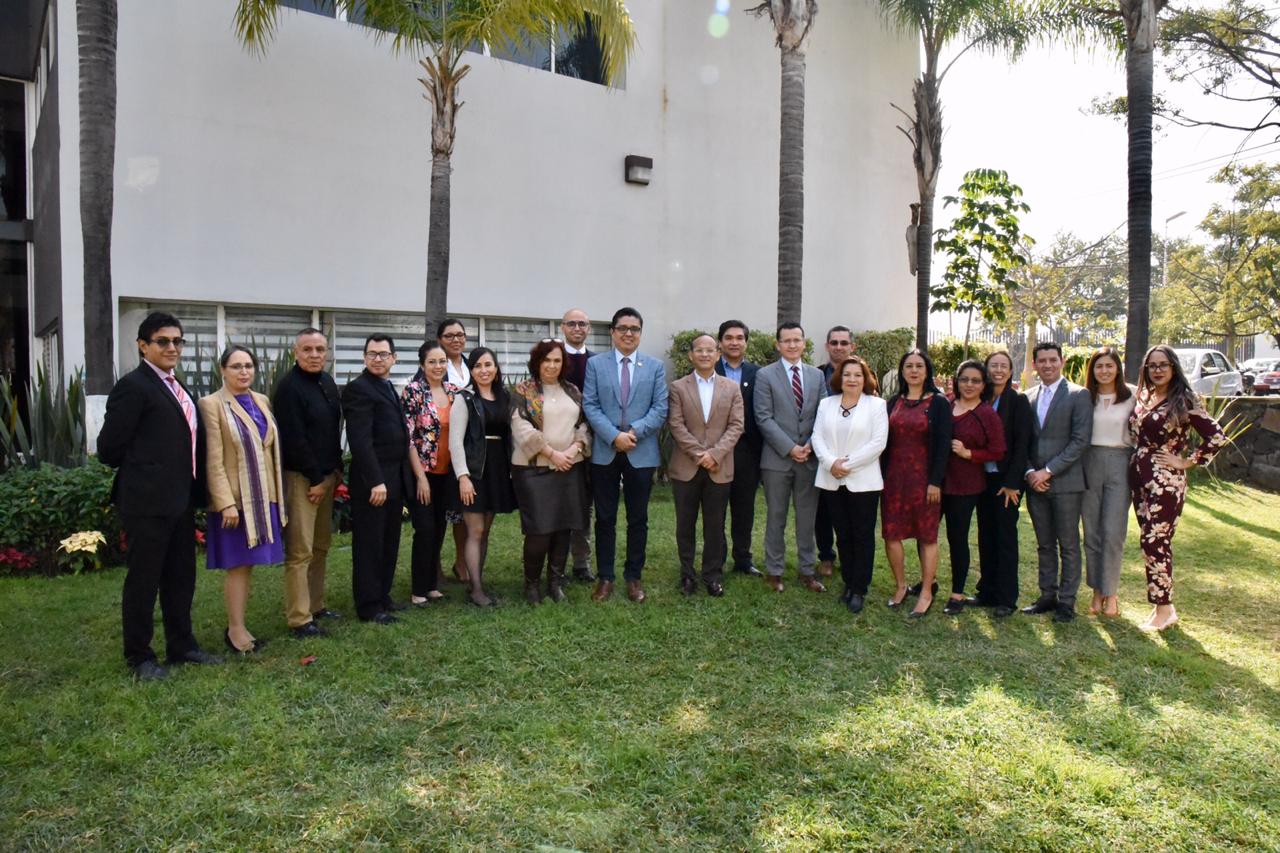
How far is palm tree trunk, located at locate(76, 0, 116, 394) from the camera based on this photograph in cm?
738

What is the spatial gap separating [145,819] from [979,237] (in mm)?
16317

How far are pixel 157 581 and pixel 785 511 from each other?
4040 mm

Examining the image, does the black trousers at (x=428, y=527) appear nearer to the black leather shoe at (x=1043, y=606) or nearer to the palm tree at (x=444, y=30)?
the palm tree at (x=444, y=30)

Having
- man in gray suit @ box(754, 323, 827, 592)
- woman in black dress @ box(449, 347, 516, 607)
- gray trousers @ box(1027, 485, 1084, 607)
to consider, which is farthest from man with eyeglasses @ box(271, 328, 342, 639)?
gray trousers @ box(1027, 485, 1084, 607)

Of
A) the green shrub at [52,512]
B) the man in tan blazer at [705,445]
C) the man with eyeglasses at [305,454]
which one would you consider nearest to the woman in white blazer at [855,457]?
the man in tan blazer at [705,445]

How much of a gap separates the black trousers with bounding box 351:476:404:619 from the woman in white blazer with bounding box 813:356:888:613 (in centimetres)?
290

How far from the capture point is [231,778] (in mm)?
3365

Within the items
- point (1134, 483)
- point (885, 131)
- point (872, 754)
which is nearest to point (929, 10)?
point (885, 131)

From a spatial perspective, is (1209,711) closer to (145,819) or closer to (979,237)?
(145,819)

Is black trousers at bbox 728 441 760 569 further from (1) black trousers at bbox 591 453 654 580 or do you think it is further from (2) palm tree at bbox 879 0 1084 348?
(2) palm tree at bbox 879 0 1084 348

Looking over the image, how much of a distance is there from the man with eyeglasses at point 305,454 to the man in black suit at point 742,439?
2796mm

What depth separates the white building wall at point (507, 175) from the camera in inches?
353

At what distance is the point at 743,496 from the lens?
6.49 metres

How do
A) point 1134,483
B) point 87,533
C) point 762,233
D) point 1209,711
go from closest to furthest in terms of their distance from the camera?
point 1209,711
point 1134,483
point 87,533
point 762,233
